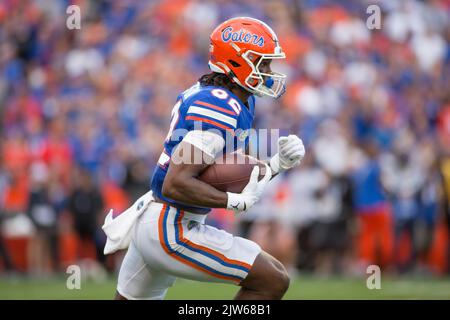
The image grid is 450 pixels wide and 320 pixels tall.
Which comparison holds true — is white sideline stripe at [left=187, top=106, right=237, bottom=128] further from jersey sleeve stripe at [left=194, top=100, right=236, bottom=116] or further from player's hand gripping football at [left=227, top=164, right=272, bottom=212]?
player's hand gripping football at [left=227, top=164, right=272, bottom=212]

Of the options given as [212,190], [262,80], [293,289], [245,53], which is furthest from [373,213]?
[212,190]

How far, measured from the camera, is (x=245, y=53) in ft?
15.1

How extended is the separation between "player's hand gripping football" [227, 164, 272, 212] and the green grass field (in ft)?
11.4

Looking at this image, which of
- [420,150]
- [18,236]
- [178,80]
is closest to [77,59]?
[178,80]

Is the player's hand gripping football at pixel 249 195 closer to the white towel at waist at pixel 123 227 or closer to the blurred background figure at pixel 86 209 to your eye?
the white towel at waist at pixel 123 227

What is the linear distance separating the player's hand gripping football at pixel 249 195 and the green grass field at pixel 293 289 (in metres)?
3.48

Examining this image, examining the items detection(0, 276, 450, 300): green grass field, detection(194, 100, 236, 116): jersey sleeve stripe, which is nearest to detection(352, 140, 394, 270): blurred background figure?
detection(0, 276, 450, 300): green grass field

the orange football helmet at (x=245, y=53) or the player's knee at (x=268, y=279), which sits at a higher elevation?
the orange football helmet at (x=245, y=53)

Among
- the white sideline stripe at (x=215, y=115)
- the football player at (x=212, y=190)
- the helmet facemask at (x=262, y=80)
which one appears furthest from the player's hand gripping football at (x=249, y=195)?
the helmet facemask at (x=262, y=80)

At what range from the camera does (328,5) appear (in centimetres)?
1313

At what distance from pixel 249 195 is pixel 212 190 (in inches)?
7.9

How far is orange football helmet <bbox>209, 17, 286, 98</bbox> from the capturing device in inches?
181

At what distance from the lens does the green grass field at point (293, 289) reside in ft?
26.0

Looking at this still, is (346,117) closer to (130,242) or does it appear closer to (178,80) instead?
(178,80)
